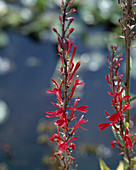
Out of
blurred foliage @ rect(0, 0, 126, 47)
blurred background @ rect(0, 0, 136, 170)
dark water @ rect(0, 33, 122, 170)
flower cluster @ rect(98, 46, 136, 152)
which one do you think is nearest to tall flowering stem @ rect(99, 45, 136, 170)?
flower cluster @ rect(98, 46, 136, 152)

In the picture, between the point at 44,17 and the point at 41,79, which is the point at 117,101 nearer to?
the point at 41,79

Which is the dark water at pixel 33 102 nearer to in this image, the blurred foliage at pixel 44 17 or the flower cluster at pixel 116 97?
the blurred foliage at pixel 44 17

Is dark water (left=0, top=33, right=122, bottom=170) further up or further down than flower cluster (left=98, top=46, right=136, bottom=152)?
further down

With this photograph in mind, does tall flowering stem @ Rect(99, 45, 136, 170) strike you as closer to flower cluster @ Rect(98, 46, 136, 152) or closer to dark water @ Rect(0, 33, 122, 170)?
flower cluster @ Rect(98, 46, 136, 152)

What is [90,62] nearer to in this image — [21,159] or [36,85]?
[36,85]

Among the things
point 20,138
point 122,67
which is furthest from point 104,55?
point 20,138

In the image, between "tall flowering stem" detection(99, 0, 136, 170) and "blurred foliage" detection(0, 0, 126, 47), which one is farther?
"blurred foliage" detection(0, 0, 126, 47)

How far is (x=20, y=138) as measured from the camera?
1.64 metres

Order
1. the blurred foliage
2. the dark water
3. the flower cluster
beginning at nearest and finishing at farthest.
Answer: the flower cluster → the dark water → the blurred foliage

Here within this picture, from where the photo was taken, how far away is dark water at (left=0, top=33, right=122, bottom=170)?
151cm

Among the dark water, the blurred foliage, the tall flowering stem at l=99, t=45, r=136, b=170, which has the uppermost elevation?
the blurred foliage

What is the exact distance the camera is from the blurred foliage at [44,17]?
2.25 meters

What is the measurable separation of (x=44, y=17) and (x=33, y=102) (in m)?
0.84

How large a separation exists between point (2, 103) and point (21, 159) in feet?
1.27
